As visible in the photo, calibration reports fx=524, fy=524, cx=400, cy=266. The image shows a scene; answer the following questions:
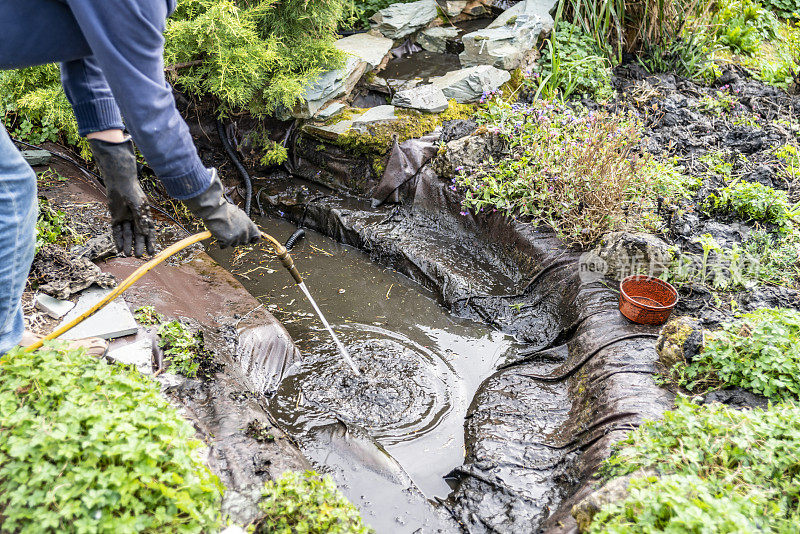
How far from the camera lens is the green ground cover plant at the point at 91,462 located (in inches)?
61.1

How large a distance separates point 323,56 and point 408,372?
3202mm

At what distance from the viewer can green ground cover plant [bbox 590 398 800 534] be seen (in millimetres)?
1608

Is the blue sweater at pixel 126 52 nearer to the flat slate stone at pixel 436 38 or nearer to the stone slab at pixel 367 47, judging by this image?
the stone slab at pixel 367 47

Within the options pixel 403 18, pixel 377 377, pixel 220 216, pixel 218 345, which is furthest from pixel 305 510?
pixel 403 18

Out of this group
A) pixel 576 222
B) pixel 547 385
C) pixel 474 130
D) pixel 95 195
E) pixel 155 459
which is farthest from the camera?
pixel 474 130

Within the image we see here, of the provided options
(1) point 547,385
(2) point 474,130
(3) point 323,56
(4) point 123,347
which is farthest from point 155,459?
(3) point 323,56

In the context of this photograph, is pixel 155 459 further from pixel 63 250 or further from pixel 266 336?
pixel 63 250

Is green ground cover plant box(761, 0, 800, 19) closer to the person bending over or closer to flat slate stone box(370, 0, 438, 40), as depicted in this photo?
flat slate stone box(370, 0, 438, 40)

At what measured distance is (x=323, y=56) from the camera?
4.97m

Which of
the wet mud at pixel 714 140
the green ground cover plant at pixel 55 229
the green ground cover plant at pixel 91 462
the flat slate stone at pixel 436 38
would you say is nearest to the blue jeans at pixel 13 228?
the green ground cover plant at pixel 91 462

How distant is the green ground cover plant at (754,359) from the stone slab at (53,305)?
133 inches

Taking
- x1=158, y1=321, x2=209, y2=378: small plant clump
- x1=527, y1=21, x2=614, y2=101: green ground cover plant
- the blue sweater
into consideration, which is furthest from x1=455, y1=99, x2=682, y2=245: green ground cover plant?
the blue sweater

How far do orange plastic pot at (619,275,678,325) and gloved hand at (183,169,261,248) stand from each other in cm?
223

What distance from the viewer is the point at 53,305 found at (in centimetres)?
304
